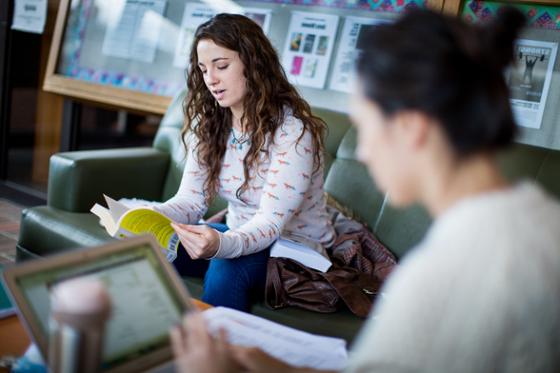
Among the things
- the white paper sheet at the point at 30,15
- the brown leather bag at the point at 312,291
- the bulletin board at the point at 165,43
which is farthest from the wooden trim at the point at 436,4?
the white paper sheet at the point at 30,15

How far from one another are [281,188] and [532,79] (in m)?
1.06

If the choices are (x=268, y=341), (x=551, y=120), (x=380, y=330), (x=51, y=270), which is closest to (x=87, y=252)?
(x=51, y=270)

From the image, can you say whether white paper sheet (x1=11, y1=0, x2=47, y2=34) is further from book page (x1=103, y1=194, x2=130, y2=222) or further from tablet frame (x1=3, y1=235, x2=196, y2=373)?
tablet frame (x1=3, y1=235, x2=196, y2=373)

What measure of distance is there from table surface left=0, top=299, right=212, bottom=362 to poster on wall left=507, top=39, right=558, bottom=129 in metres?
1.69

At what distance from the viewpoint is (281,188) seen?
178 centimetres

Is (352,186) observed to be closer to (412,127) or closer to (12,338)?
(12,338)

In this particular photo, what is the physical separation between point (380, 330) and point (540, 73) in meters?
1.76

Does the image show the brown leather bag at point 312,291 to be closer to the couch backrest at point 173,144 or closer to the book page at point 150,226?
the book page at point 150,226

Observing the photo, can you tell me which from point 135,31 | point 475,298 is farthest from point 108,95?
point 475,298

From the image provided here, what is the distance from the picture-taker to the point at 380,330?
2.43ft

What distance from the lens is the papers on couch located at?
1147mm

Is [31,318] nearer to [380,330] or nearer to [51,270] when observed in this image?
[51,270]

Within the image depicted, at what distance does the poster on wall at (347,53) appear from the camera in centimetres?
261

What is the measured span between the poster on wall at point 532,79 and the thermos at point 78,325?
1.74 meters
